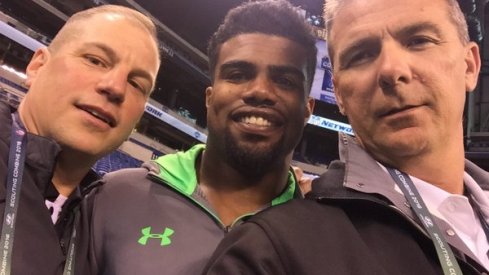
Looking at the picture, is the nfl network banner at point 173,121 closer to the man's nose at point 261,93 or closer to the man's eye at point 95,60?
the man's nose at point 261,93

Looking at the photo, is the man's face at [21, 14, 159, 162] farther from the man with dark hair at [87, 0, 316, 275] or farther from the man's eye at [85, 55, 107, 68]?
the man with dark hair at [87, 0, 316, 275]

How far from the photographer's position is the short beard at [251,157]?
1708 mm

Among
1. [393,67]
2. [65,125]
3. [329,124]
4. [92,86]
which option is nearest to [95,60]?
[92,86]

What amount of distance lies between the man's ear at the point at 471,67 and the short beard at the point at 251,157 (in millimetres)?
683

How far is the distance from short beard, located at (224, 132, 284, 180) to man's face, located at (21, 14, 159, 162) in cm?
37

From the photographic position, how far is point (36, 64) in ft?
4.82

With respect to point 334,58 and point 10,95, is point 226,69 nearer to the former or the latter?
point 334,58

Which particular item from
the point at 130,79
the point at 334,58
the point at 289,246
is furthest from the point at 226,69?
the point at 289,246

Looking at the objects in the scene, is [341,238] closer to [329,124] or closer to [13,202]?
[13,202]

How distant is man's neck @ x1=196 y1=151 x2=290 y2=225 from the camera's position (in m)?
1.69

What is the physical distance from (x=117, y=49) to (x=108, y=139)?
0.96ft

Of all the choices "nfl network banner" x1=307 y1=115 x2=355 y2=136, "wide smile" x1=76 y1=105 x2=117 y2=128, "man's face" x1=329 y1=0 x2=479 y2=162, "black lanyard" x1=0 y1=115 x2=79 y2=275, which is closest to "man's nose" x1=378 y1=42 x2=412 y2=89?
"man's face" x1=329 y1=0 x2=479 y2=162

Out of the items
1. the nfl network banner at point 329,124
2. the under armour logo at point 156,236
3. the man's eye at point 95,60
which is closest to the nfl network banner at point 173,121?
the nfl network banner at point 329,124

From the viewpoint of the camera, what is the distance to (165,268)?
50.4 inches
